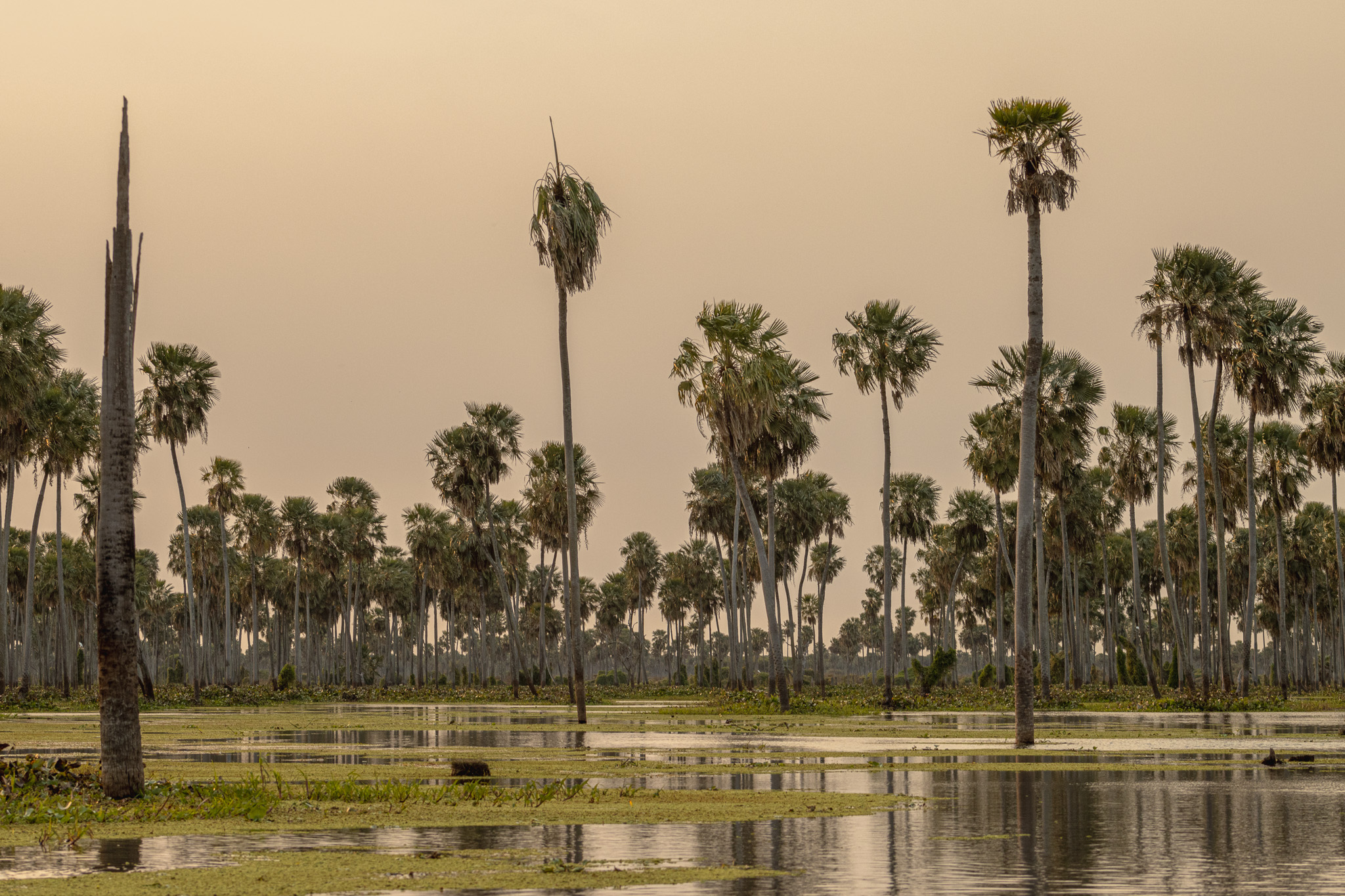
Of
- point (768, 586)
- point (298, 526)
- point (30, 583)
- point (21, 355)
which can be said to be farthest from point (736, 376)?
point (298, 526)

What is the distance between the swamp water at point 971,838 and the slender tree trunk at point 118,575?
2808 millimetres

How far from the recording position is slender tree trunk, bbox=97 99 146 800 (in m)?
14.6

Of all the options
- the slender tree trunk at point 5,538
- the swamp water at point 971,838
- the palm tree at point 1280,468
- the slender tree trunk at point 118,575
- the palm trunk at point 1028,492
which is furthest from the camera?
the palm tree at point 1280,468

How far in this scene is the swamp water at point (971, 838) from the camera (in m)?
9.52

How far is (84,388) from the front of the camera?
61562mm

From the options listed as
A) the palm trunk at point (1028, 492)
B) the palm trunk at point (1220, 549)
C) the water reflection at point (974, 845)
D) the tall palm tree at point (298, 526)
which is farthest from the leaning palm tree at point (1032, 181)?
the tall palm tree at point (298, 526)

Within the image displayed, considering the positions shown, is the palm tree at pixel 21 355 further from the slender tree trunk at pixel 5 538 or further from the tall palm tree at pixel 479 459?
the tall palm tree at pixel 479 459

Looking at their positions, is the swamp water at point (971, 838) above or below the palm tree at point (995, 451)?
below

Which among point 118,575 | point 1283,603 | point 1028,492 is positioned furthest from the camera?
point 1283,603

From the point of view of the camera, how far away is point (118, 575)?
14672 millimetres

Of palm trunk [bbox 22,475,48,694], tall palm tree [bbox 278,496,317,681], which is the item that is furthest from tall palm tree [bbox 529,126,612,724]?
tall palm tree [bbox 278,496,317,681]

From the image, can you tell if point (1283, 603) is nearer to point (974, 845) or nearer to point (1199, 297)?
point (1199, 297)

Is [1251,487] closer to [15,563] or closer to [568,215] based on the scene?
[568,215]

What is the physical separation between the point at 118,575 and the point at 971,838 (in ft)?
31.0
